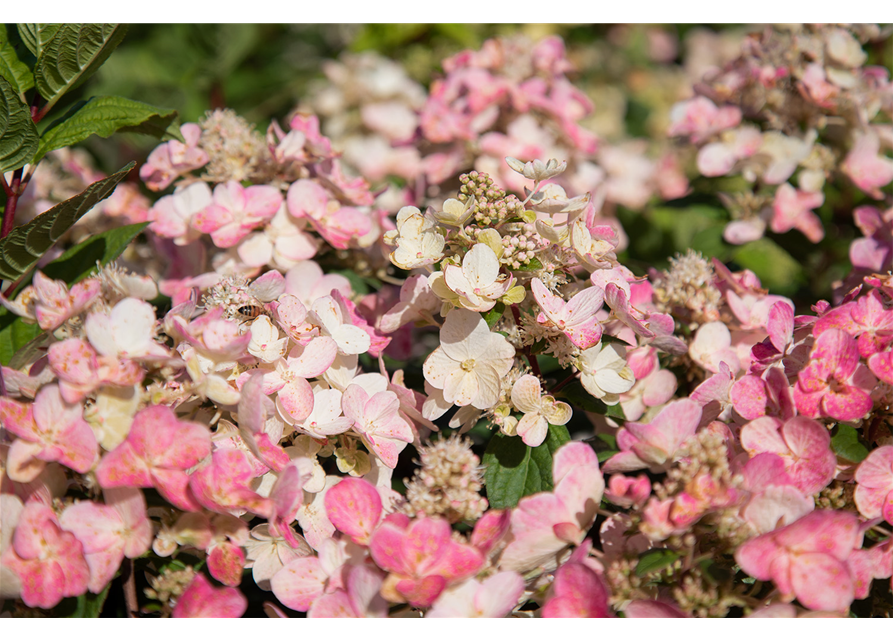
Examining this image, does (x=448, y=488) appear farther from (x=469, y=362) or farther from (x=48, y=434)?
(x=48, y=434)

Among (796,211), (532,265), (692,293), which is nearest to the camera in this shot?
(532,265)

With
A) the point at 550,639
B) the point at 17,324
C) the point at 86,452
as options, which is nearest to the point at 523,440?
the point at 550,639

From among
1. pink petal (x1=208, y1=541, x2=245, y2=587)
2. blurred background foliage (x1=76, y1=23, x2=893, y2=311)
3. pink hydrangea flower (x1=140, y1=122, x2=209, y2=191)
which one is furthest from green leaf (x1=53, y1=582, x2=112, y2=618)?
blurred background foliage (x1=76, y1=23, x2=893, y2=311)

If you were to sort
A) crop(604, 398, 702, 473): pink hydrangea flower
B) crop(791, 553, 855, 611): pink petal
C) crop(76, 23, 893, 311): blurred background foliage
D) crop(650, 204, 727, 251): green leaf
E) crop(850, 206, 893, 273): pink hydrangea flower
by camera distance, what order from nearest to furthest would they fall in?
1. crop(791, 553, 855, 611): pink petal
2. crop(604, 398, 702, 473): pink hydrangea flower
3. crop(850, 206, 893, 273): pink hydrangea flower
4. crop(76, 23, 893, 311): blurred background foliage
5. crop(650, 204, 727, 251): green leaf

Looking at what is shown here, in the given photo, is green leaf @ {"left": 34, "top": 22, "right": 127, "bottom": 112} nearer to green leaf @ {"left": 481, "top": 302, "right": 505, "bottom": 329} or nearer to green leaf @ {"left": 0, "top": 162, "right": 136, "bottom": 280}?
green leaf @ {"left": 0, "top": 162, "right": 136, "bottom": 280}

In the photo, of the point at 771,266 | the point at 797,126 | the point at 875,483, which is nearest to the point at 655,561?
the point at 875,483

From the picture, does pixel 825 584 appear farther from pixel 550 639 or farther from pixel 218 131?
pixel 218 131
